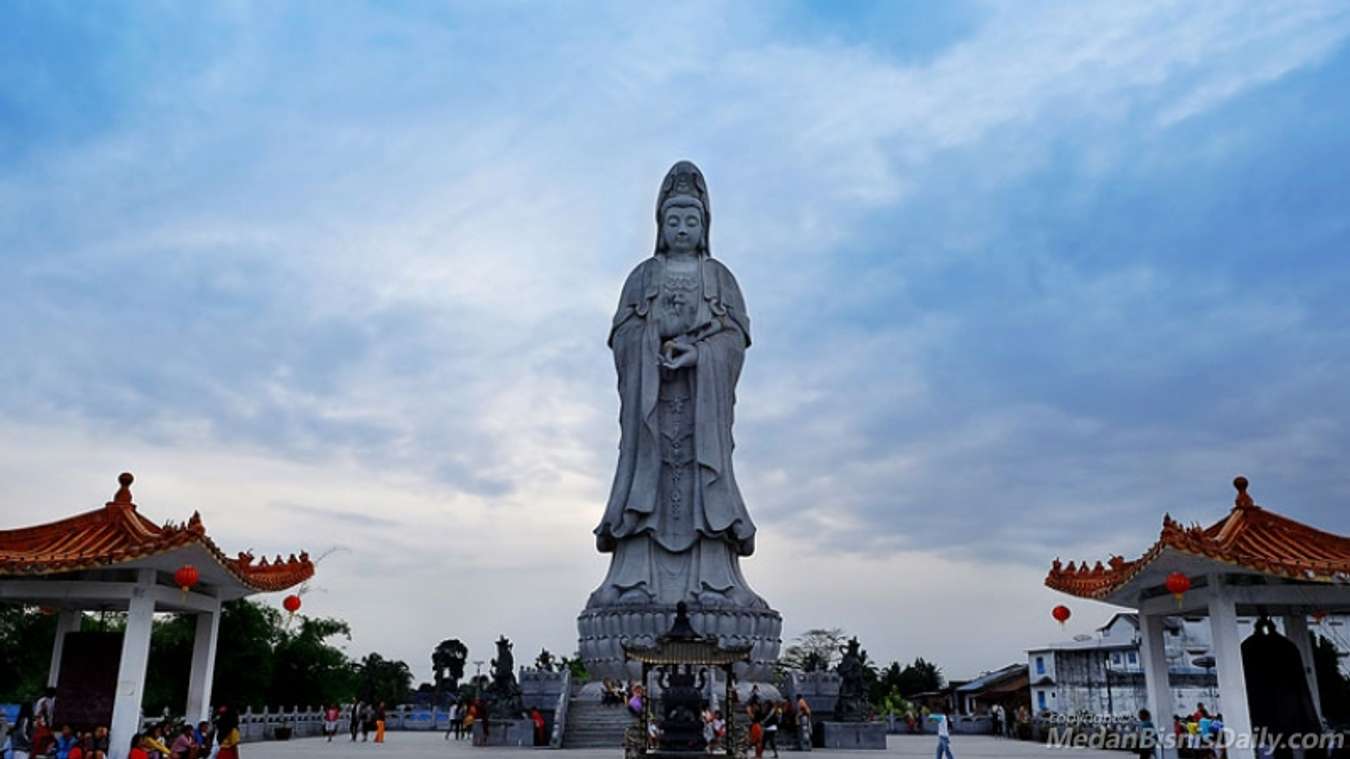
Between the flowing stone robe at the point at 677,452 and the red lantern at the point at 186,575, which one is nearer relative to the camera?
the red lantern at the point at 186,575

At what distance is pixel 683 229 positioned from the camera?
24.9 m

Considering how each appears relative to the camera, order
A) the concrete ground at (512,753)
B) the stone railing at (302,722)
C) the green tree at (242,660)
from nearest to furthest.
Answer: the concrete ground at (512,753)
the stone railing at (302,722)
the green tree at (242,660)

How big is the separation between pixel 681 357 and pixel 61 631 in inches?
510

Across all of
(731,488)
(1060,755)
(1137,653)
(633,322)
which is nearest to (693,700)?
(1060,755)

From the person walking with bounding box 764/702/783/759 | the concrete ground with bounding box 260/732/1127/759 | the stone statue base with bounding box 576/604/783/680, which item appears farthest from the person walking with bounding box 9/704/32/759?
the stone statue base with bounding box 576/604/783/680

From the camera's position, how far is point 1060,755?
17.6 m

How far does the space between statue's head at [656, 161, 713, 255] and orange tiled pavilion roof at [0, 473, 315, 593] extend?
12.8 m

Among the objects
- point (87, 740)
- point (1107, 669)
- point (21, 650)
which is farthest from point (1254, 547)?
point (21, 650)

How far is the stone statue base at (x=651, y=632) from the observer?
835 inches

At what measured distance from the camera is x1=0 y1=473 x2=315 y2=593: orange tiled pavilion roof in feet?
41.1

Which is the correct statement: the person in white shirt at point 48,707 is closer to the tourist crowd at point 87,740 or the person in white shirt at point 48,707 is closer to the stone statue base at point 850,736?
the tourist crowd at point 87,740

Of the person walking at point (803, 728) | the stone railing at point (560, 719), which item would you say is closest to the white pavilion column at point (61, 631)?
the stone railing at point (560, 719)

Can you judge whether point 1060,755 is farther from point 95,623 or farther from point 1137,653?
point 95,623

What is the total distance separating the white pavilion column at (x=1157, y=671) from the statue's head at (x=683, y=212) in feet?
44.6
